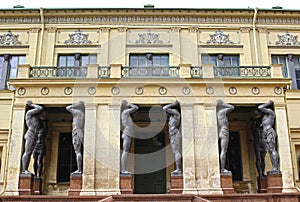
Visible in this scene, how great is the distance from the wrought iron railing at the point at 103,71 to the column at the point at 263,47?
933cm

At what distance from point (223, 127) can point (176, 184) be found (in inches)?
134

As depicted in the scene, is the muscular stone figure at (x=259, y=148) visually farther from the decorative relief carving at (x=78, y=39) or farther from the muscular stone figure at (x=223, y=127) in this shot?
the decorative relief carving at (x=78, y=39)

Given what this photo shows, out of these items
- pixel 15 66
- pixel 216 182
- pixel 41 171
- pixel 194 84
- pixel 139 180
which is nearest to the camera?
pixel 216 182

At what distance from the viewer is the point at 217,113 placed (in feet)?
58.4

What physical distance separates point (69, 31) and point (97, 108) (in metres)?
7.13

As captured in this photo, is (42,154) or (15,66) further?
(15,66)


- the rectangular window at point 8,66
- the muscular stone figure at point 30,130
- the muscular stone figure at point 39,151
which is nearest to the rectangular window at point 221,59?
the muscular stone figure at point 39,151

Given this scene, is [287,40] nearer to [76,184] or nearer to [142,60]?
[142,60]

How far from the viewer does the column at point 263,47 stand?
2216cm

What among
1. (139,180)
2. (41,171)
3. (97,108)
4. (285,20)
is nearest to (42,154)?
(41,171)

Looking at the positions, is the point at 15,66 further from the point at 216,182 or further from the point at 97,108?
the point at 216,182

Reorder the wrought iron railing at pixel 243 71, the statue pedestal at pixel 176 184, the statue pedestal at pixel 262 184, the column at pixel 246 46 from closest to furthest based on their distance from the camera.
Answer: the statue pedestal at pixel 176 184
the wrought iron railing at pixel 243 71
the statue pedestal at pixel 262 184
the column at pixel 246 46

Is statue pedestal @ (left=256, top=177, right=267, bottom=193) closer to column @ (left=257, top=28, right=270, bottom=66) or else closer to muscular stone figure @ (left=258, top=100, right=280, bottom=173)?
muscular stone figure @ (left=258, top=100, right=280, bottom=173)

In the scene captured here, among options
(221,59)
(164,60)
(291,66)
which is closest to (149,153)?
(164,60)
